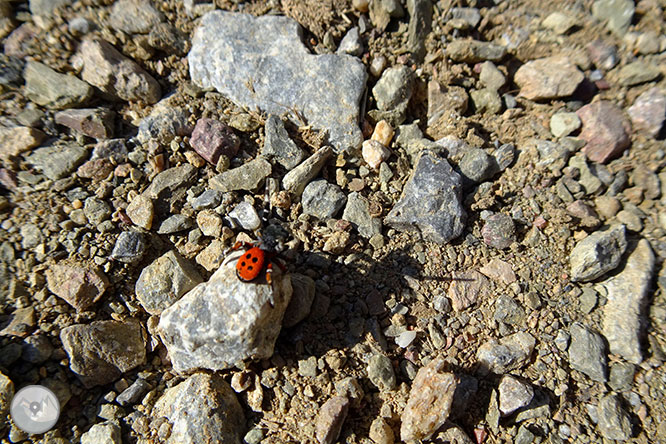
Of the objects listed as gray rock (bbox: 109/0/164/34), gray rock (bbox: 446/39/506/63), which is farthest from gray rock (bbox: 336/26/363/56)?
gray rock (bbox: 109/0/164/34)

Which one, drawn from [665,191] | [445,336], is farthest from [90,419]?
[665,191]

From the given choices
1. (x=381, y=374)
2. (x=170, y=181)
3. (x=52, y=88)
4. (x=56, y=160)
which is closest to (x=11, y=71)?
(x=52, y=88)

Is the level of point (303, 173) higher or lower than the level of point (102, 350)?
higher

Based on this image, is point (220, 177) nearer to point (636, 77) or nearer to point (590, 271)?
point (590, 271)

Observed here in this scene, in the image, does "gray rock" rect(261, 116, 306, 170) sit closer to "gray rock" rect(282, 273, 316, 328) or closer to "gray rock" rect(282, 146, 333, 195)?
"gray rock" rect(282, 146, 333, 195)

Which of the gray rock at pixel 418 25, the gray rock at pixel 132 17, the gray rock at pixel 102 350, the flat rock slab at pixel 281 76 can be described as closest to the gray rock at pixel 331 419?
the gray rock at pixel 102 350

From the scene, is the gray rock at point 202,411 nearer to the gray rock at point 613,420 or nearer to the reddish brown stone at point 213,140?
the reddish brown stone at point 213,140

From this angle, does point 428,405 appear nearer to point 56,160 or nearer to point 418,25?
point 418,25
